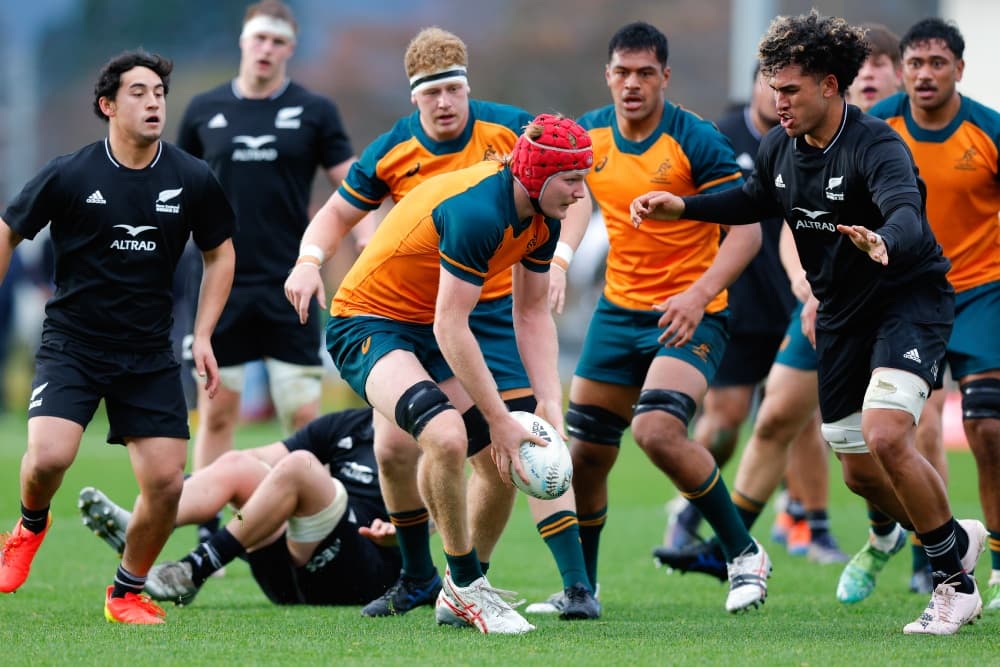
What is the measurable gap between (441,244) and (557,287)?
3.94 feet

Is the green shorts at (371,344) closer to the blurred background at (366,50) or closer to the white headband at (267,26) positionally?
the white headband at (267,26)

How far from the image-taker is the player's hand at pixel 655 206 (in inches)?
249

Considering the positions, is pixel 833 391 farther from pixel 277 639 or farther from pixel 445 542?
pixel 277 639

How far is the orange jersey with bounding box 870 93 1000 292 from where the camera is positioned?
690 centimetres

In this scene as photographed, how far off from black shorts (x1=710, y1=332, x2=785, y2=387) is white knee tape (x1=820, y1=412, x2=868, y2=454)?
2575mm

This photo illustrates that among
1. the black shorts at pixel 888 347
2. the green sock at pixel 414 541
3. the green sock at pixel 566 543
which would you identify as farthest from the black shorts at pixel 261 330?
the black shorts at pixel 888 347

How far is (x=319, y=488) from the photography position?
6664mm

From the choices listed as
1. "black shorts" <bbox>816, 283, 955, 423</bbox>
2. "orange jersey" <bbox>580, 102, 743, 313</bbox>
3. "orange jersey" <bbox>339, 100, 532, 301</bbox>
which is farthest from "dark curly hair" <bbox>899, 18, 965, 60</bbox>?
"orange jersey" <bbox>339, 100, 532, 301</bbox>

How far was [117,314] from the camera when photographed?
20.9 feet

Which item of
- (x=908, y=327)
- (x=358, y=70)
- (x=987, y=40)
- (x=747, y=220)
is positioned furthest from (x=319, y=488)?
(x=358, y=70)

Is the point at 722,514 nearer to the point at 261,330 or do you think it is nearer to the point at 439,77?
the point at 439,77

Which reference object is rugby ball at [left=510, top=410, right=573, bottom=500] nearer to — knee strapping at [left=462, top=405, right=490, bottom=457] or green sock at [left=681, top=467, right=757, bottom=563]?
knee strapping at [left=462, top=405, right=490, bottom=457]

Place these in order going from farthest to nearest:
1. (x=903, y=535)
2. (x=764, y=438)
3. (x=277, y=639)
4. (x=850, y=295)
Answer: (x=764, y=438) < (x=903, y=535) < (x=850, y=295) < (x=277, y=639)

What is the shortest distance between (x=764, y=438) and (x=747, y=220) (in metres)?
1.73
